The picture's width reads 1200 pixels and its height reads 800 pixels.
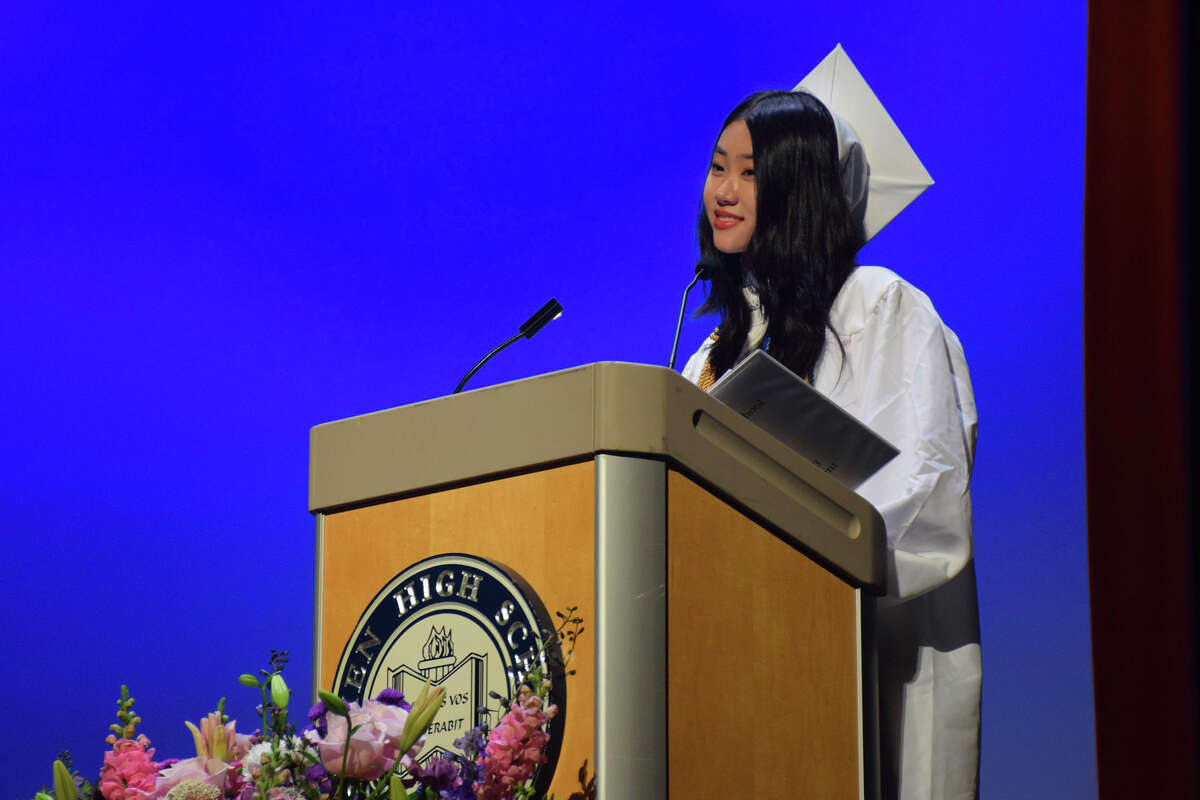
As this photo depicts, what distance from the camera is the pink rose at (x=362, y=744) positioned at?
99cm

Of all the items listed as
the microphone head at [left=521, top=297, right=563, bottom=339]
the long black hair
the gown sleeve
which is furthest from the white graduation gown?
the microphone head at [left=521, top=297, right=563, bottom=339]

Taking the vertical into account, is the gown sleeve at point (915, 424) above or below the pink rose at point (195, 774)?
above

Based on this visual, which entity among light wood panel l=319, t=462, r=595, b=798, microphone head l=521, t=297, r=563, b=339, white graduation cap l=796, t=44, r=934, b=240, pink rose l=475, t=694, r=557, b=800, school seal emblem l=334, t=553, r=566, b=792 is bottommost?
pink rose l=475, t=694, r=557, b=800

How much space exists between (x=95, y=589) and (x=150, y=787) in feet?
8.47

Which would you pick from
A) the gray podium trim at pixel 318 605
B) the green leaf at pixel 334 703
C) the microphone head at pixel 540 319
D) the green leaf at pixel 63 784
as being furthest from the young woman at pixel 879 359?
the green leaf at pixel 63 784

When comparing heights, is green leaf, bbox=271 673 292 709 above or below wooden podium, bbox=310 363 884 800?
below

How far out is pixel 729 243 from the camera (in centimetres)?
218

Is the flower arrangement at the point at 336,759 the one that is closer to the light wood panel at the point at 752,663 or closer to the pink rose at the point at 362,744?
the pink rose at the point at 362,744

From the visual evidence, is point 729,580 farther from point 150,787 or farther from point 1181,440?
point 1181,440

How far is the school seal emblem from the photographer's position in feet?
3.82

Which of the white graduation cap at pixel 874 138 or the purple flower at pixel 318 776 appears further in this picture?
the white graduation cap at pixel 874 138

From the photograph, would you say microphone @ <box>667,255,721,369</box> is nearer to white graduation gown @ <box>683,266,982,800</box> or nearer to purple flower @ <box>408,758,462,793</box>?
white graduation gown @ <box>683,266,982,800</box>

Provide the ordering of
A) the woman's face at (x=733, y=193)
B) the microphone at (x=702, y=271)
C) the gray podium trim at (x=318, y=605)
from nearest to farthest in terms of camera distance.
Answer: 1. the gray podium trim at (x=318, y=605)
2. the microphone at (x=702, y=271)
3. the woman's face at (x=733, y=193)

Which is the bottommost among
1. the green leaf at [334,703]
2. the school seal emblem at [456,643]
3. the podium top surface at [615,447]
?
the green leaf at [334,703]
